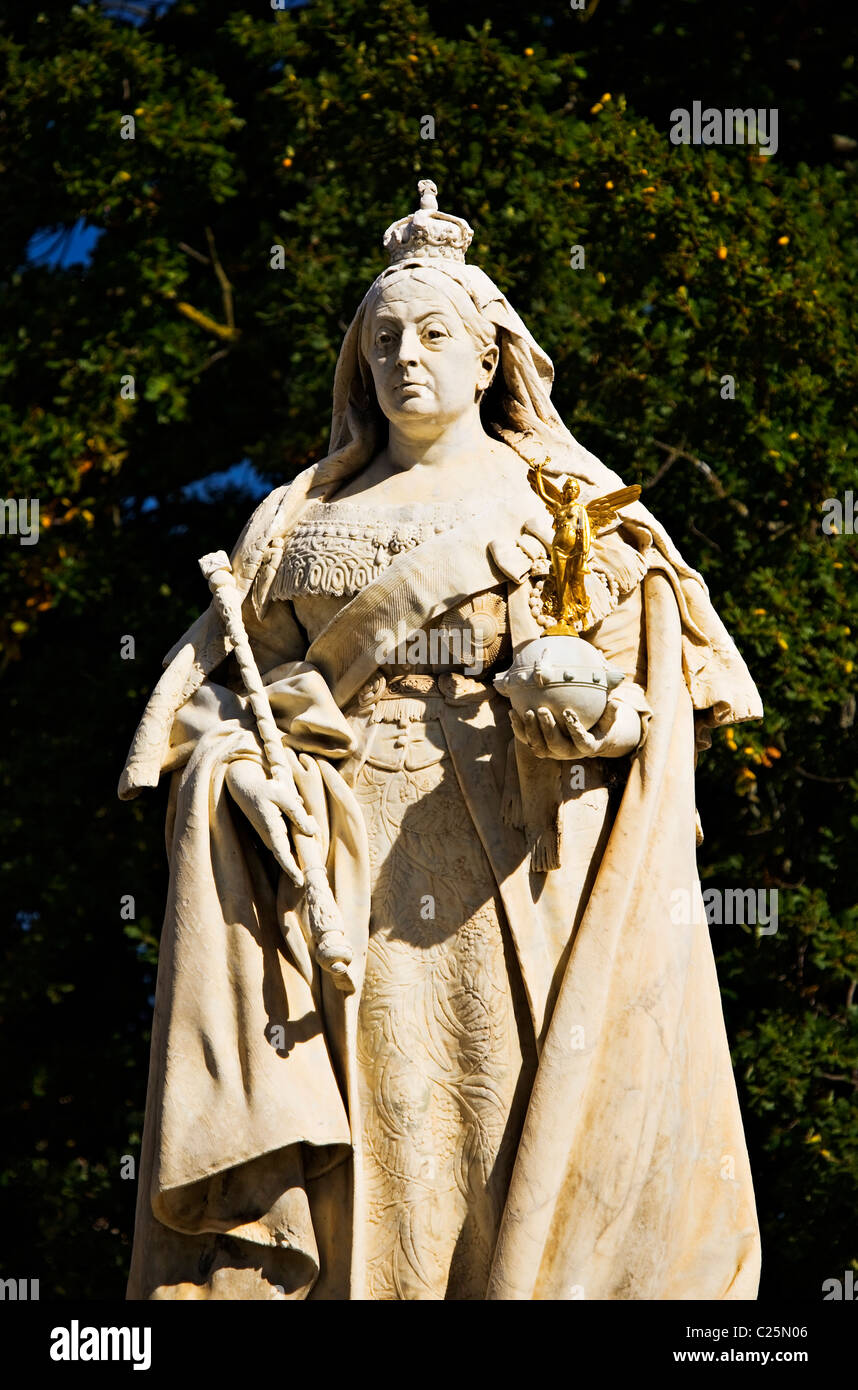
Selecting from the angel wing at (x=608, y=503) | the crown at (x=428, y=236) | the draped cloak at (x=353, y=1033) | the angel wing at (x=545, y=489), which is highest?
the crown at (x=428, y=236)

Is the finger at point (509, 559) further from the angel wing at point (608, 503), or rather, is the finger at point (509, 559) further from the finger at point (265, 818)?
the finger at point (265, 818)

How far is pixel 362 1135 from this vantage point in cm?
785

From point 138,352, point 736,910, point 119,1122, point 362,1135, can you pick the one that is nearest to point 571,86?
point 138,352

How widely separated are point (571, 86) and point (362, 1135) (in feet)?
29.1

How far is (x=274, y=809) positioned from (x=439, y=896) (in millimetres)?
564

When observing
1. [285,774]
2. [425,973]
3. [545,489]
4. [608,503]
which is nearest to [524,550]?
[545,489]

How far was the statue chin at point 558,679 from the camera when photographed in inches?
303

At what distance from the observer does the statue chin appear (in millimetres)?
7688

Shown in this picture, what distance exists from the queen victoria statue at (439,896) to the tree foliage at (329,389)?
5316mm

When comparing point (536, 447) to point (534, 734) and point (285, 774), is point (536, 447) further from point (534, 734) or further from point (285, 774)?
point (285, 774)

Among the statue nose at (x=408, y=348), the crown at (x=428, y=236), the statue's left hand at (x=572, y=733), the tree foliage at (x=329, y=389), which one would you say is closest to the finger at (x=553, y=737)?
the statue's left hand at (x=572, y=733)

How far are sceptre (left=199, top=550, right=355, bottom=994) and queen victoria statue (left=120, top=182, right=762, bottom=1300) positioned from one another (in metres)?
0.01

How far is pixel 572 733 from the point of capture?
775 centimetres

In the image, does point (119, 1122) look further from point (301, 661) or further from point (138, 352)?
point (301, 661)
